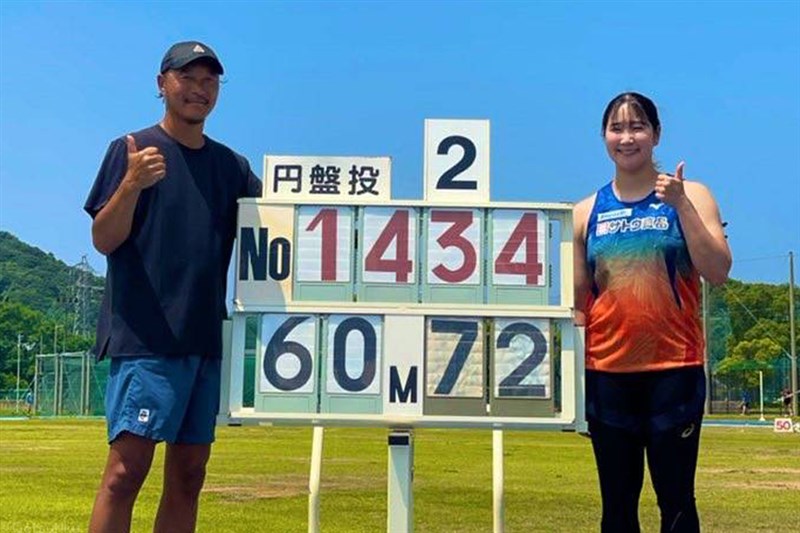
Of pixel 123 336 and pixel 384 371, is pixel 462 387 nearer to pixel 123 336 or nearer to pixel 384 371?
pixel 384 371

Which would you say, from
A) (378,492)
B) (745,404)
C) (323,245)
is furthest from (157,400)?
(745,404)

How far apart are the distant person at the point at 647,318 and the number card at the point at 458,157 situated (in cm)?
60

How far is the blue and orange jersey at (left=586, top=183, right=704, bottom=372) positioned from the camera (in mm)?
4043

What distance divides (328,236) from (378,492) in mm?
8084

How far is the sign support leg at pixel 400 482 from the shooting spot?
15.4 ft

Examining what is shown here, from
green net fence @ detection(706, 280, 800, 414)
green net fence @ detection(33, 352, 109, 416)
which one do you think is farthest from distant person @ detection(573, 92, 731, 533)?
green net fence @ detection(706, 280, 800, 414)

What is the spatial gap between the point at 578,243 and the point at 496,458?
1.51m

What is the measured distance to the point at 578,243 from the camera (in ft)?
14.7

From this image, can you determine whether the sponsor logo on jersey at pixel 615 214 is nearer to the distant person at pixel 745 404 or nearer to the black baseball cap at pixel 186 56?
the black baseball cap at pixel 186 56

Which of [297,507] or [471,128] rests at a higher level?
[471,128]

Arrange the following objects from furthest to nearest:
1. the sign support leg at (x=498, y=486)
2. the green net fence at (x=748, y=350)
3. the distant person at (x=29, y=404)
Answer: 1. the green net fence at (x=748, y=350)
2. the distant person at (x=29, y=404)
3. the sign support leg at (x=498, y=486)

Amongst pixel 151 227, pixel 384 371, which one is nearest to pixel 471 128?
pixel 384 371

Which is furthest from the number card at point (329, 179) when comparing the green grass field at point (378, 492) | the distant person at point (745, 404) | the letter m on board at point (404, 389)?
the distant person at point (745, 404)

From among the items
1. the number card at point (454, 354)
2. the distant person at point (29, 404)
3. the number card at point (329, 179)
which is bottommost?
the distant person at point (29, 404)
